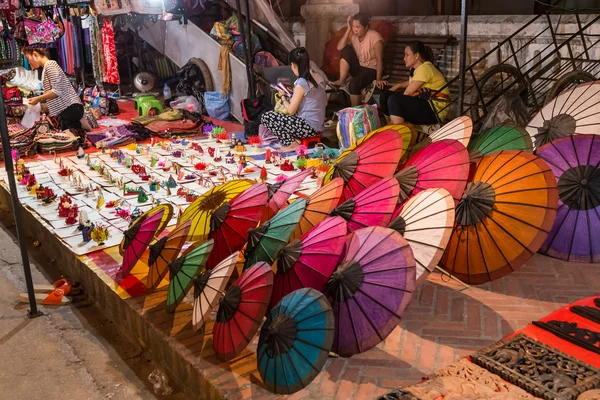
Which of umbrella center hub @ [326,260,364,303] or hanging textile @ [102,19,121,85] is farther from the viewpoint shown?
hanging textile @ [102,19,121,85]

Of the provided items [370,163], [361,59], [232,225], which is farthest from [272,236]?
[361,59]

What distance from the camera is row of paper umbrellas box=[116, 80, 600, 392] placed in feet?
10.4

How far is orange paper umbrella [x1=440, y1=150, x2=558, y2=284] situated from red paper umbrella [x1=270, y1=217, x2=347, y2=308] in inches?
36.9

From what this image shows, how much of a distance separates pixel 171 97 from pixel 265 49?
215 centimetres

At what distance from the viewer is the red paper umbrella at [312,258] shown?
133 inches

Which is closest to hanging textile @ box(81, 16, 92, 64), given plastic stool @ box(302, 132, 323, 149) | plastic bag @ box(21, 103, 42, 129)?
plastic bag @ box(21, 103, 42, 129)

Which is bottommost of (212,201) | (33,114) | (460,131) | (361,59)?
(33,114)

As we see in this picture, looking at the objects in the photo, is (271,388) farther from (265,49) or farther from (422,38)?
(265,49)

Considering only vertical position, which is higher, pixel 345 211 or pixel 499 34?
pixel 499 34

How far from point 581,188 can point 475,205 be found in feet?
3.08

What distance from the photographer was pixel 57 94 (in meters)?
9.27

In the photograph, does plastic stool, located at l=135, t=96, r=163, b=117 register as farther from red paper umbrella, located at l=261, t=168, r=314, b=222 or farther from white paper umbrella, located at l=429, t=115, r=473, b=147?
white paper umbrella, located at l=429, t=115, r=473, b=147

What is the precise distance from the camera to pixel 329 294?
3244 mm

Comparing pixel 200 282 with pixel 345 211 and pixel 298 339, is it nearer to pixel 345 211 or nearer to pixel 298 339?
pixel 298 339
